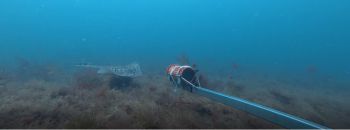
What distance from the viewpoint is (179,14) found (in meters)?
192

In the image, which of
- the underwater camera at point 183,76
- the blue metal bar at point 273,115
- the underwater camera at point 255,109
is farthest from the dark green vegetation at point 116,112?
the blue metal bar at point 273,115

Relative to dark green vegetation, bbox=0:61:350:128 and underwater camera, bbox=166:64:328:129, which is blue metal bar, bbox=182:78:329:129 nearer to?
underwater camera, bbox=166:64:328:129

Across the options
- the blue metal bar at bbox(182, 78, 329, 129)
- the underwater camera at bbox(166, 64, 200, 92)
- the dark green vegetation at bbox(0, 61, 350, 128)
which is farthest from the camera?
the underwater camera at bbox(166, 64, 200, 92)

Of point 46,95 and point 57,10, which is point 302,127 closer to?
point 46,95

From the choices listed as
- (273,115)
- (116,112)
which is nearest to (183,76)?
(116,112)

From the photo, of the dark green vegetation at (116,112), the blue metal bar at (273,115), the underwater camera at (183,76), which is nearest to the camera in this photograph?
the blue metal bar at (273,115)

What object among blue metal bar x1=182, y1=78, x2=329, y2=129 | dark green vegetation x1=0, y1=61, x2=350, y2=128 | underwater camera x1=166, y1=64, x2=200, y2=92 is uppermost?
underwater camera x1=166, y1=64, x2=200, y2=92

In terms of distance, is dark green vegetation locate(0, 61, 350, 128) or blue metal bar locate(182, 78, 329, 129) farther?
dark green vegetation locate(0, 61, 350, 128)

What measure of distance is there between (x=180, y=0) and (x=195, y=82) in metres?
185

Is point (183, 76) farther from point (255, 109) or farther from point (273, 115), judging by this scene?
point (273, 115)

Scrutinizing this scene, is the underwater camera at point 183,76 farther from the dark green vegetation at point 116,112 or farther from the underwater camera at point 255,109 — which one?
the dark green vegetation at point 116,112

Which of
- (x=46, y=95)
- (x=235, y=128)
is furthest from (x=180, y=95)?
(x=46, y=95)

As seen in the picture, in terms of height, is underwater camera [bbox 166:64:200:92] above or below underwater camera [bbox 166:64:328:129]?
above

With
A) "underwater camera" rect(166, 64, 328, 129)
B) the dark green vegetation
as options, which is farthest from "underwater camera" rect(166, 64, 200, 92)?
the dark green vegetation
